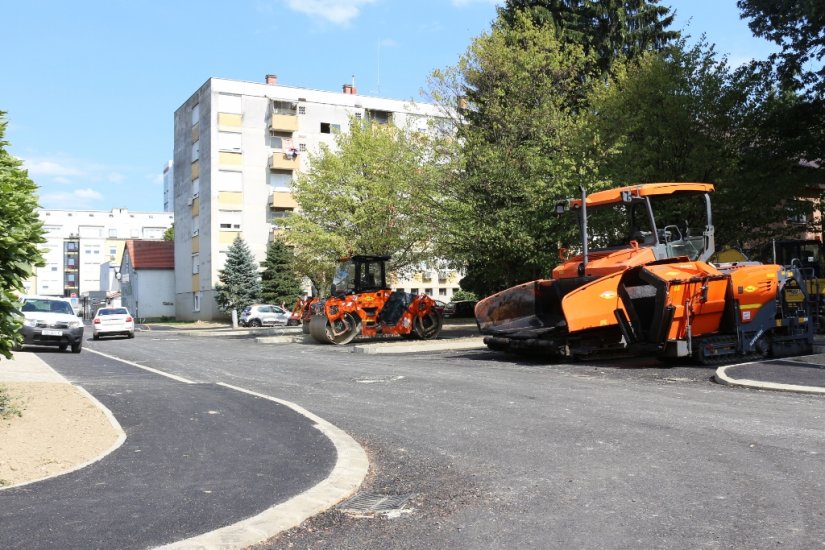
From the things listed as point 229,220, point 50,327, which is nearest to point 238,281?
point 229,220

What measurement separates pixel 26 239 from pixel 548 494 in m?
5.99

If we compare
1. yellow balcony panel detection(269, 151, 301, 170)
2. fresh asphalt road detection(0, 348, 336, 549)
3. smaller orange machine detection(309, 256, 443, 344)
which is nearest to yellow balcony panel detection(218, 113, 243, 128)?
yellow balcony panel detection(269, 151, 301, 170)

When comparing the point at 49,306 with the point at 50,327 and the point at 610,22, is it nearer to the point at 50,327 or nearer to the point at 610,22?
the point at 50,327

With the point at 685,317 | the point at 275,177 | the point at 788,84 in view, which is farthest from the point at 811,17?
the point at 275,177

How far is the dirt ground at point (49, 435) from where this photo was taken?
18.4ft

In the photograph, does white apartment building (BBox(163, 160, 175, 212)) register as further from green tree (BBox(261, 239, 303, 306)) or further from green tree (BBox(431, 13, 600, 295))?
green tree (BBox(431, 13, 600, 295))

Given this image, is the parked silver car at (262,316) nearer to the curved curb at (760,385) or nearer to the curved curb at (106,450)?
the curved curb at (106,450)

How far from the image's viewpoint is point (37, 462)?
18.9 ft

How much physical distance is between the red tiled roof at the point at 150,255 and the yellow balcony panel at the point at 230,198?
43.1 feet

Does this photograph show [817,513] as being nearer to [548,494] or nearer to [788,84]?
[548,494]

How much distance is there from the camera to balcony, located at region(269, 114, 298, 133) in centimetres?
5756

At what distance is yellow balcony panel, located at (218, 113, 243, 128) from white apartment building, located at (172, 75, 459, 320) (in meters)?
0.07

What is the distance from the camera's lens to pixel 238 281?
51312 millimetres

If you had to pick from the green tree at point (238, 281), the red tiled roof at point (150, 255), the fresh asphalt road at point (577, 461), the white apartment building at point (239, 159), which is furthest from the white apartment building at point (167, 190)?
the fresh asphalt road at point (577, 461)
